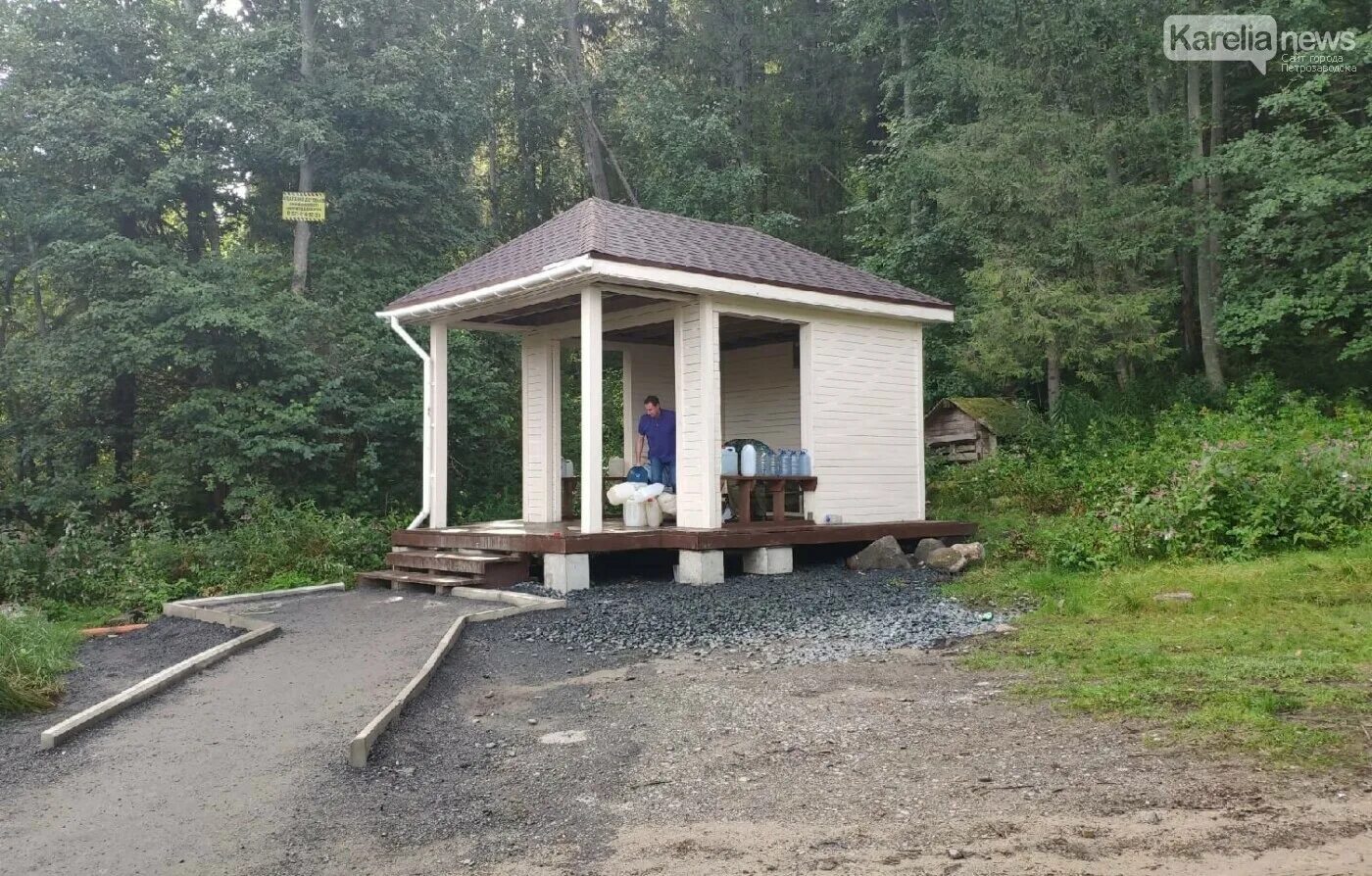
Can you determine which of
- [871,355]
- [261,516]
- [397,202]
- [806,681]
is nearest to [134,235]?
[397,202]

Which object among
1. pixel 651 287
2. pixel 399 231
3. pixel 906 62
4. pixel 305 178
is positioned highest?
pixel 906 62

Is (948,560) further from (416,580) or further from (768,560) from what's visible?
(416,580)

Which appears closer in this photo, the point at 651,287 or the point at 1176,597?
the point at 1176,597

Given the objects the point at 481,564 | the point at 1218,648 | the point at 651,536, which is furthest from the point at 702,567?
the point at 1218,648

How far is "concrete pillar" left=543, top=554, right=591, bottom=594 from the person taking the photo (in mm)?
9703

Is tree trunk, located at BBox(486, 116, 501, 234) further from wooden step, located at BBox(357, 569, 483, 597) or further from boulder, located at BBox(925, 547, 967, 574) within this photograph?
boulder, located at BBox(925, 547, 967, 574)

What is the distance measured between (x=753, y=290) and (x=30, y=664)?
22.7ft

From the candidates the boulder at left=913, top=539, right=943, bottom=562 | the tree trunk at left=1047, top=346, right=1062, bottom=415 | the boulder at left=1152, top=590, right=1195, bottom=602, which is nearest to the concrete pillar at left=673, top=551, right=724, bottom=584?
the boulder at left=913, top=539, right=943, bottom=562

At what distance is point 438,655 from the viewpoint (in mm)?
6773

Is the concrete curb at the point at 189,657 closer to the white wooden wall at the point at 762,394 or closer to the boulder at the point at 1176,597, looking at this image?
the white wooden wall at the point at 762,394

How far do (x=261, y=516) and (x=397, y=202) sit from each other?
8.59m

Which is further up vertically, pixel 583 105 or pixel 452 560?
pixel 583 105

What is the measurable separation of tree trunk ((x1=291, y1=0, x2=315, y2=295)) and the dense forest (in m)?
0.07

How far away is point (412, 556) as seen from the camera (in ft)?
36.5
